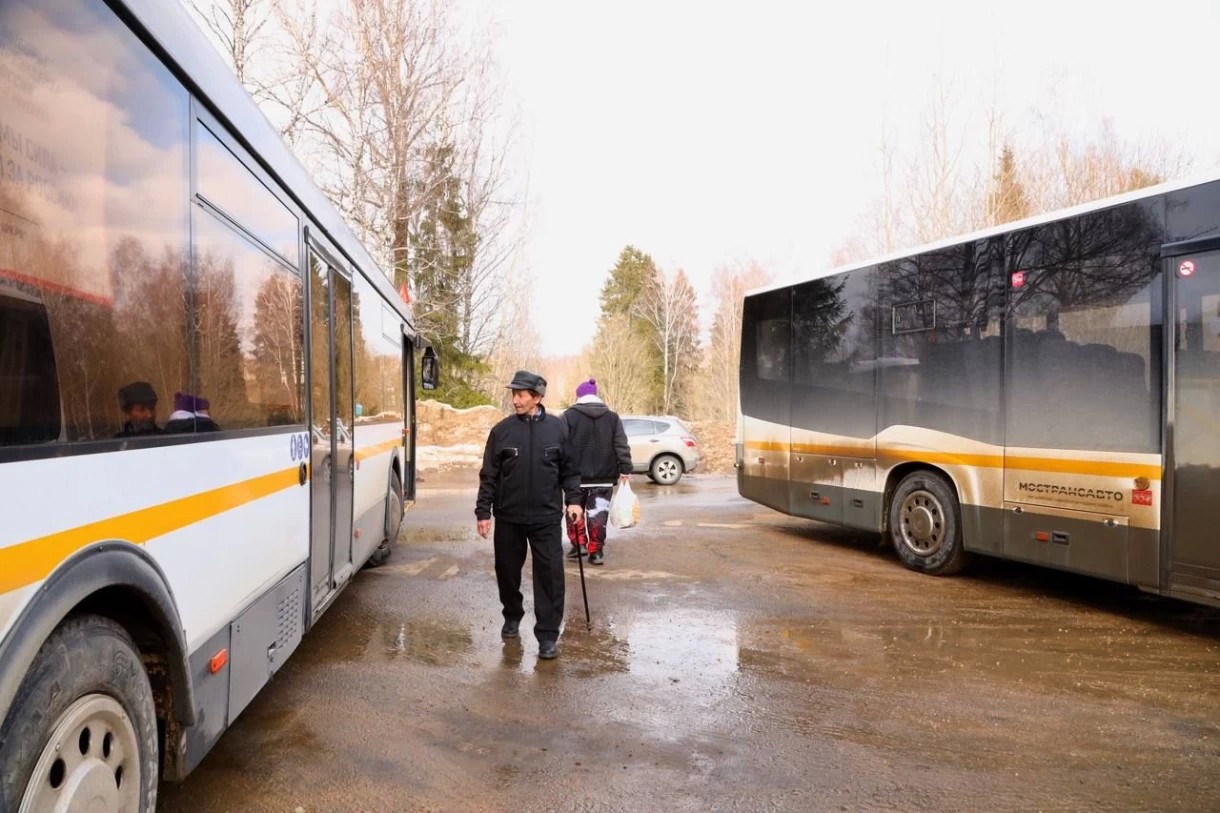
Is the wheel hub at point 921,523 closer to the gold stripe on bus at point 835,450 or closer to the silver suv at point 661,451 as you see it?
the gold stripe on bus at point 835,450

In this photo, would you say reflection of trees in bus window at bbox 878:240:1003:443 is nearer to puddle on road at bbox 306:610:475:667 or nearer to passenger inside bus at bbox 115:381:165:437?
puddle on road at bbox 306:610:475:667

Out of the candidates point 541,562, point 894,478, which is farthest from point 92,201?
point 894,478

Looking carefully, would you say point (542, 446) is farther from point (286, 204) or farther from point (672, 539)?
point (672, 539)

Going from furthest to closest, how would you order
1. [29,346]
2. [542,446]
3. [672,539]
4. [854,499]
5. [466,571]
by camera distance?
1. [672,539]
2. [854,499]
3. [466,571]
4. [542,446]
5. [29,346]

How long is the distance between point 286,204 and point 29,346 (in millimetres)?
2633

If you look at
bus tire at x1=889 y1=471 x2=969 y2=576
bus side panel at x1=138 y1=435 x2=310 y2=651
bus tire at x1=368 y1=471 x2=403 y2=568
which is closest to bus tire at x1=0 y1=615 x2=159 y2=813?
bus side panel at x1=138 y1=435 x2=310 y2=651

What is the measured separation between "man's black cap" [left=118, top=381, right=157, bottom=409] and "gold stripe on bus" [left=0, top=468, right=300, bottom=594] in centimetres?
33

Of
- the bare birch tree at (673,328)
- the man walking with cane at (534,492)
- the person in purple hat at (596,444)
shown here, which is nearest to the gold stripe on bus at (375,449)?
the man walking with cane at (534,492)

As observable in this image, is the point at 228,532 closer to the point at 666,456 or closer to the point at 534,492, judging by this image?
the point at 534,492

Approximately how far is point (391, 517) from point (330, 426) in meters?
3.43

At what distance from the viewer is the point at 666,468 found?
19.2m

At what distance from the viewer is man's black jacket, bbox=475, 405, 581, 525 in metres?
5.75

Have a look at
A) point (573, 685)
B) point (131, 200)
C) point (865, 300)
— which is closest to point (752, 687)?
point (573, 685)

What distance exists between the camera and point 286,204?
4449mm
